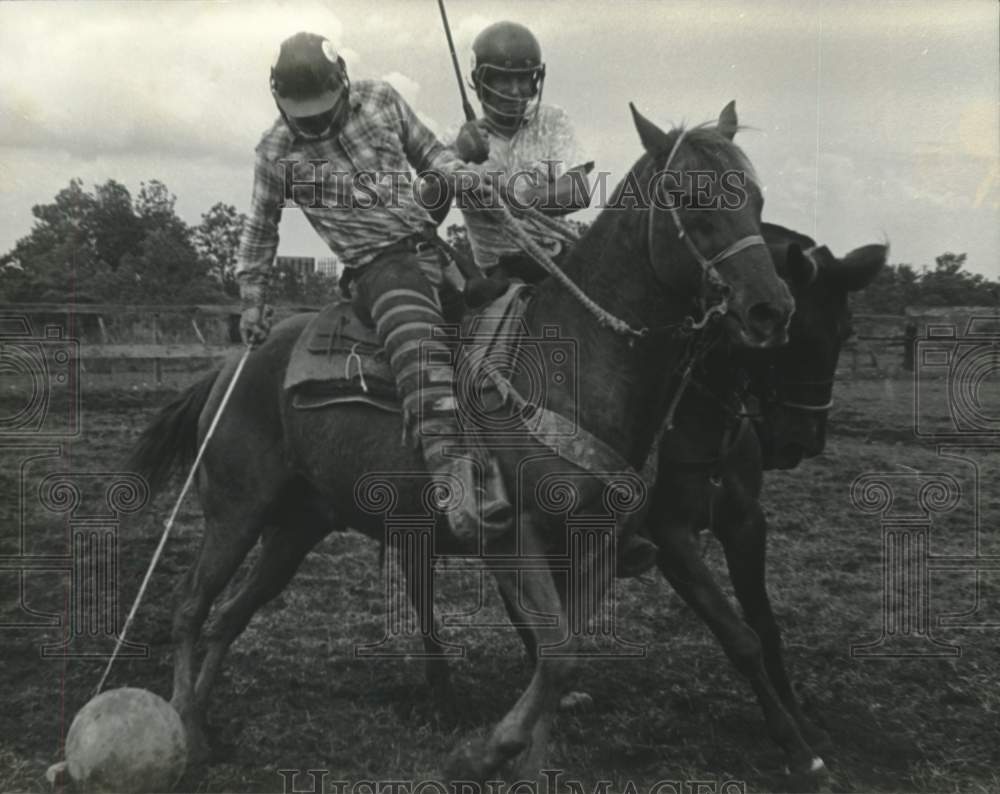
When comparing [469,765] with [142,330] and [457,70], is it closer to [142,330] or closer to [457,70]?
[457,70]

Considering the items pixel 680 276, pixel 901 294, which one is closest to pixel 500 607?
pixel 680 276

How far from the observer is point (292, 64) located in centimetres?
450

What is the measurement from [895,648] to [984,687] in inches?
27.0

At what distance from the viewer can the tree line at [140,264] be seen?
19125 millimetres

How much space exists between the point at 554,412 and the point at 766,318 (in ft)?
3.13

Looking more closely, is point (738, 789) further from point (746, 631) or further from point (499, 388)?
point (499, 388)

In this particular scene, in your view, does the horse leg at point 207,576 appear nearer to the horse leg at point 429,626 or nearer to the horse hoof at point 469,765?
the horse leg at point 429,626

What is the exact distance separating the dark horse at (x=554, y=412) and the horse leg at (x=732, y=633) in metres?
0.63

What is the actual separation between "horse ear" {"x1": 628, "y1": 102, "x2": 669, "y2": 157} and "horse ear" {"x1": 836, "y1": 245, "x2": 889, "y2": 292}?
1425mm

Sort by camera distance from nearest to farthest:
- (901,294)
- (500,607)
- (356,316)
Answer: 1. (356,316)
2. (500,607)
3. (901,294)

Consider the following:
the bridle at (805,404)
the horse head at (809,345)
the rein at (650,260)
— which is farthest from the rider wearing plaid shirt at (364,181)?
the bridle at (805,404)

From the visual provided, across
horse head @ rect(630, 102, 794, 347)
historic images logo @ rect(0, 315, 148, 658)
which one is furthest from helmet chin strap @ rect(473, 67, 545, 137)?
historic images logo @ rect(0, 315, 148, 658)

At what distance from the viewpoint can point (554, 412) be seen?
→ 4.03 meters

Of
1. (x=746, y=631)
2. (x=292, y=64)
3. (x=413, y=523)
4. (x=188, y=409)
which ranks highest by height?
(x=292, y=64)
